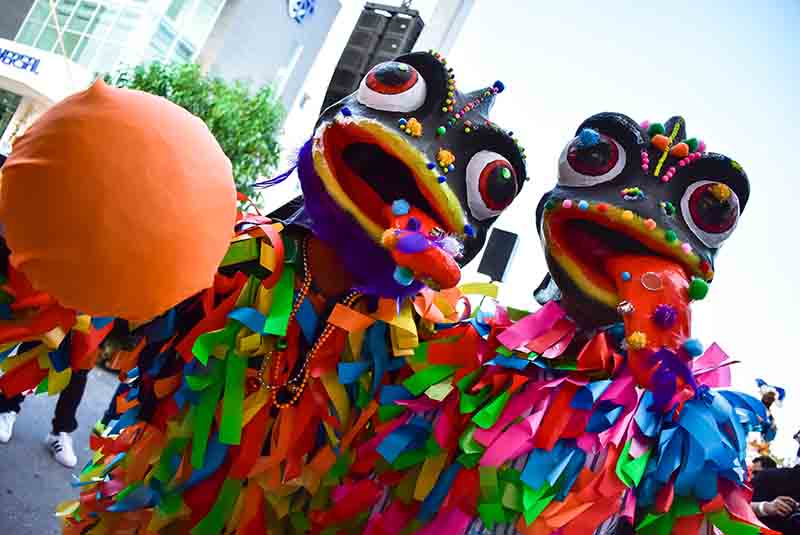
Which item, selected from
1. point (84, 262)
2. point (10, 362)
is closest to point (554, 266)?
point (84, 262)

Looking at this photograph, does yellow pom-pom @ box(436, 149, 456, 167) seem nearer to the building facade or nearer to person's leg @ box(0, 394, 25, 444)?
person's leg @ box(0, 394, 25, 444)

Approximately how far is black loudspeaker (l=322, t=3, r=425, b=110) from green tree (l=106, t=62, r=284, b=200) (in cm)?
365

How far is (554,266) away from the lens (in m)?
1.20

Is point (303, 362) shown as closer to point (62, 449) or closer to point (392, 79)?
point (392, 79)

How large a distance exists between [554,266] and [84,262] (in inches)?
29.4

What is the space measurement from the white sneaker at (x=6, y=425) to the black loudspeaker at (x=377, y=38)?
2514mm

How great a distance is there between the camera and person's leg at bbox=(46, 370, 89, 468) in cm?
259

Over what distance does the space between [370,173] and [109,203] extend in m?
0.50

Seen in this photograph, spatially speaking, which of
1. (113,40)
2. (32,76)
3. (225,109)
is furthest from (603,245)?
(113,40)

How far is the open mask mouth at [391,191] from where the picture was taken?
106cm

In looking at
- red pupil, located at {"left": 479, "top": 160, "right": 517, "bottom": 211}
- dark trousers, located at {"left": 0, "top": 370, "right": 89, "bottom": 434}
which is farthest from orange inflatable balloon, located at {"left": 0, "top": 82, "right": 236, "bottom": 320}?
dark trousers, located at {"left": 0, "top": 370, "right": 89, "bottom": 434}

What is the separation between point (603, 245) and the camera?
1.17m

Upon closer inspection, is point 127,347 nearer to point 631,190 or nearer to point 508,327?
point 508,327

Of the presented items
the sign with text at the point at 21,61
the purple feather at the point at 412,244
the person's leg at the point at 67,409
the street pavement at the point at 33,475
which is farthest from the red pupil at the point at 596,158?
the sign with text at the point at 21,61
